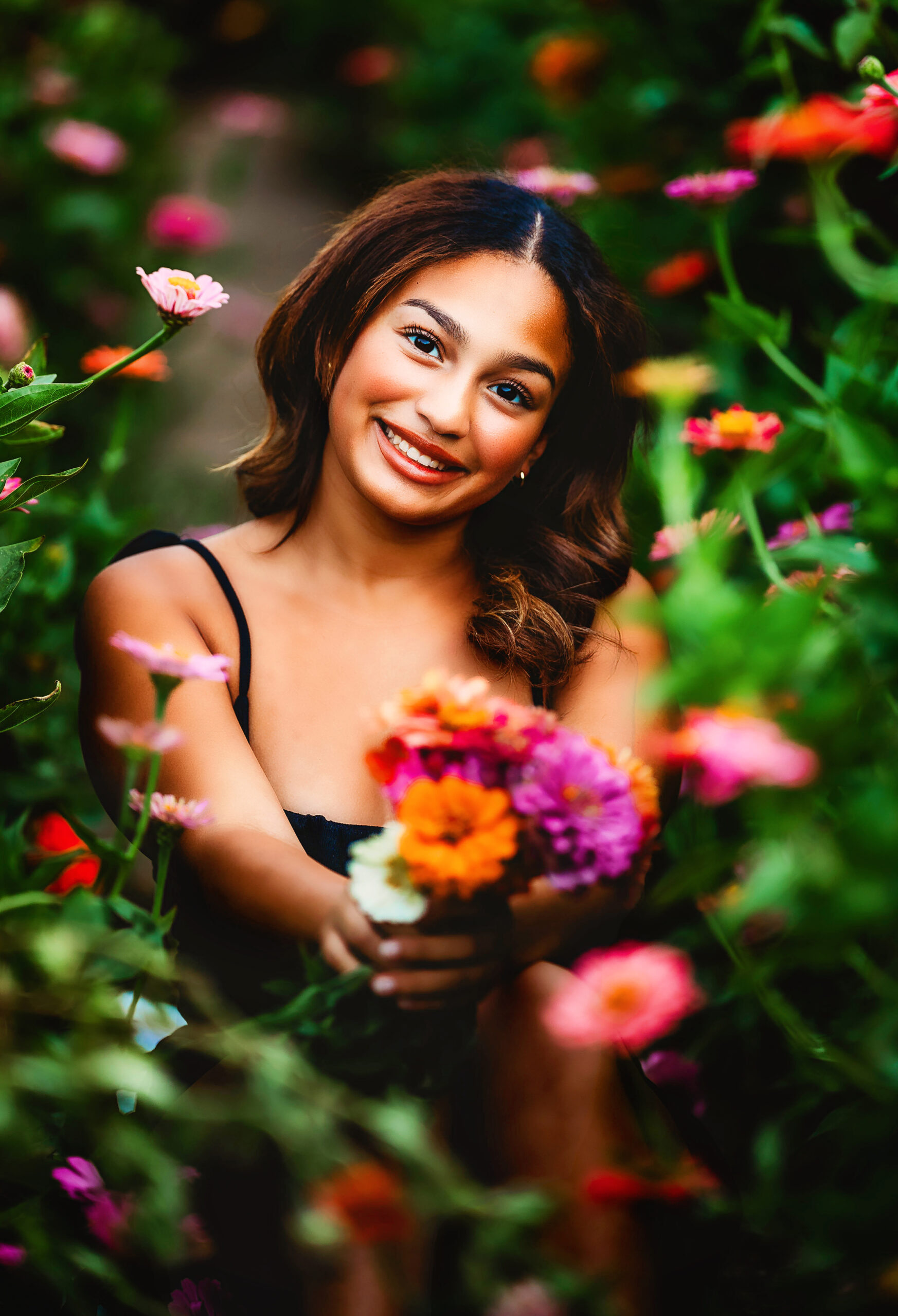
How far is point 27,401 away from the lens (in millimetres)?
735

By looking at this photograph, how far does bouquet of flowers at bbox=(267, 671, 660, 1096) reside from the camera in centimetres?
59

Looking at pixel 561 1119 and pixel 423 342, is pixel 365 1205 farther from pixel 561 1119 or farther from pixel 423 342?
pixel 423 342

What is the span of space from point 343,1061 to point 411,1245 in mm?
228

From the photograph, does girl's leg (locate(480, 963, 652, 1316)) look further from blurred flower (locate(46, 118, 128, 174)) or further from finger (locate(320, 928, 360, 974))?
blurred flower (locate(46, 118, 128, 174))

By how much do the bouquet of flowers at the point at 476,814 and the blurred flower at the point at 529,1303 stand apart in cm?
18

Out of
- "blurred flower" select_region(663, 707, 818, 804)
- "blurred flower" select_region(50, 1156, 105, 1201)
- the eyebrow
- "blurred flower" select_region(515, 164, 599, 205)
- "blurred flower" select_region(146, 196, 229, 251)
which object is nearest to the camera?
"blurred flower" select_region(663, 707, 818, 804)

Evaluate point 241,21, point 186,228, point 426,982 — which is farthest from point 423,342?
point 241,21

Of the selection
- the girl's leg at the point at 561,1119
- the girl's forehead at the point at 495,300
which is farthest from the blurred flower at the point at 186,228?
the girl's leg at the point at 561,1119

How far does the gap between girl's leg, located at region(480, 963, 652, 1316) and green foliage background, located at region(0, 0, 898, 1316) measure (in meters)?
0.05

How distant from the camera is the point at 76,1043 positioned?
0.57 m

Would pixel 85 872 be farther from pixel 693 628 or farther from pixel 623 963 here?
pixel 693 628

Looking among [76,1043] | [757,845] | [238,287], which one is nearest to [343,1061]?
[76,1043]

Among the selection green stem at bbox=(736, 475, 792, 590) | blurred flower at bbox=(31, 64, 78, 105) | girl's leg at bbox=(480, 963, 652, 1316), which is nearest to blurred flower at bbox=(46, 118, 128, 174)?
blurred flower at bbox=(31, 64, 78, 105)

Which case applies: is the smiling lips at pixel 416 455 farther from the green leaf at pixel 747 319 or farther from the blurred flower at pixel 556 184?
the blurred flower at pixel 556 184
